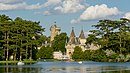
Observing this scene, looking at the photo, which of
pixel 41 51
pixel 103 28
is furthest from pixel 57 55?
Answer: pixel 103 28

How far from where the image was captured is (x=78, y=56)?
506ft

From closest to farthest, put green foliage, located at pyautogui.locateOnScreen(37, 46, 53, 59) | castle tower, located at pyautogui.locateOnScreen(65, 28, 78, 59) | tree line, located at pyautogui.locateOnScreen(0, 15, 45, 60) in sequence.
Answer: tree line, located at pyautogui.locateOnScreen(0, 15, 45, 60)
green foliage, located at pyautogui.locateOnScreen(37, 46, 53, 59)
castle tower, located at pyautogui.locateOnScreen(65, 28, 78, 59)

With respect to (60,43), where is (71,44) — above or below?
below

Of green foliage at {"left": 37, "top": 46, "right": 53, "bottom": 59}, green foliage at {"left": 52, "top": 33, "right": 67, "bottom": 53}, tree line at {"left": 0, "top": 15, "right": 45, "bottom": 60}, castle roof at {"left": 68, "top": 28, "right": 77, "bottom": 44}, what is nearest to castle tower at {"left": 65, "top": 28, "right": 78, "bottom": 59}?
castle roof at {"left": 68, "top": 28, "right": 77, "bottom": 44}

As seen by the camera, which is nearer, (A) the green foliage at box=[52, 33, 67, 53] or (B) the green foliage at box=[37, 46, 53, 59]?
(B) the green foliage at box=[37, 46, 53, 59]

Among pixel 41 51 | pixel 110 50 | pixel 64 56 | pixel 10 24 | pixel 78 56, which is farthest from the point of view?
pixel 64 56

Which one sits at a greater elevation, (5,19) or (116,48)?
(5,19)

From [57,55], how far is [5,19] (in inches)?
2827

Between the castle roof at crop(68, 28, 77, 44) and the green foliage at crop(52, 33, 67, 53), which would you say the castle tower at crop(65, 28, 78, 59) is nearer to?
the castle roof at crop(68, 28, 77, 44)

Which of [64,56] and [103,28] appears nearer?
[103,28]

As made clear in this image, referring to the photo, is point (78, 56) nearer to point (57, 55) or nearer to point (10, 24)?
point (57, 55)

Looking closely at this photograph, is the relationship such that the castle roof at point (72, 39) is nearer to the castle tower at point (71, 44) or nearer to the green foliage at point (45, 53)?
the castle tower at point (71, 44)

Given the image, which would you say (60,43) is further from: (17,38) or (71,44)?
(17,38)

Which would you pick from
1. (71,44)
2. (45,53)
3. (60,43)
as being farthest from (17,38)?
(60,43)
